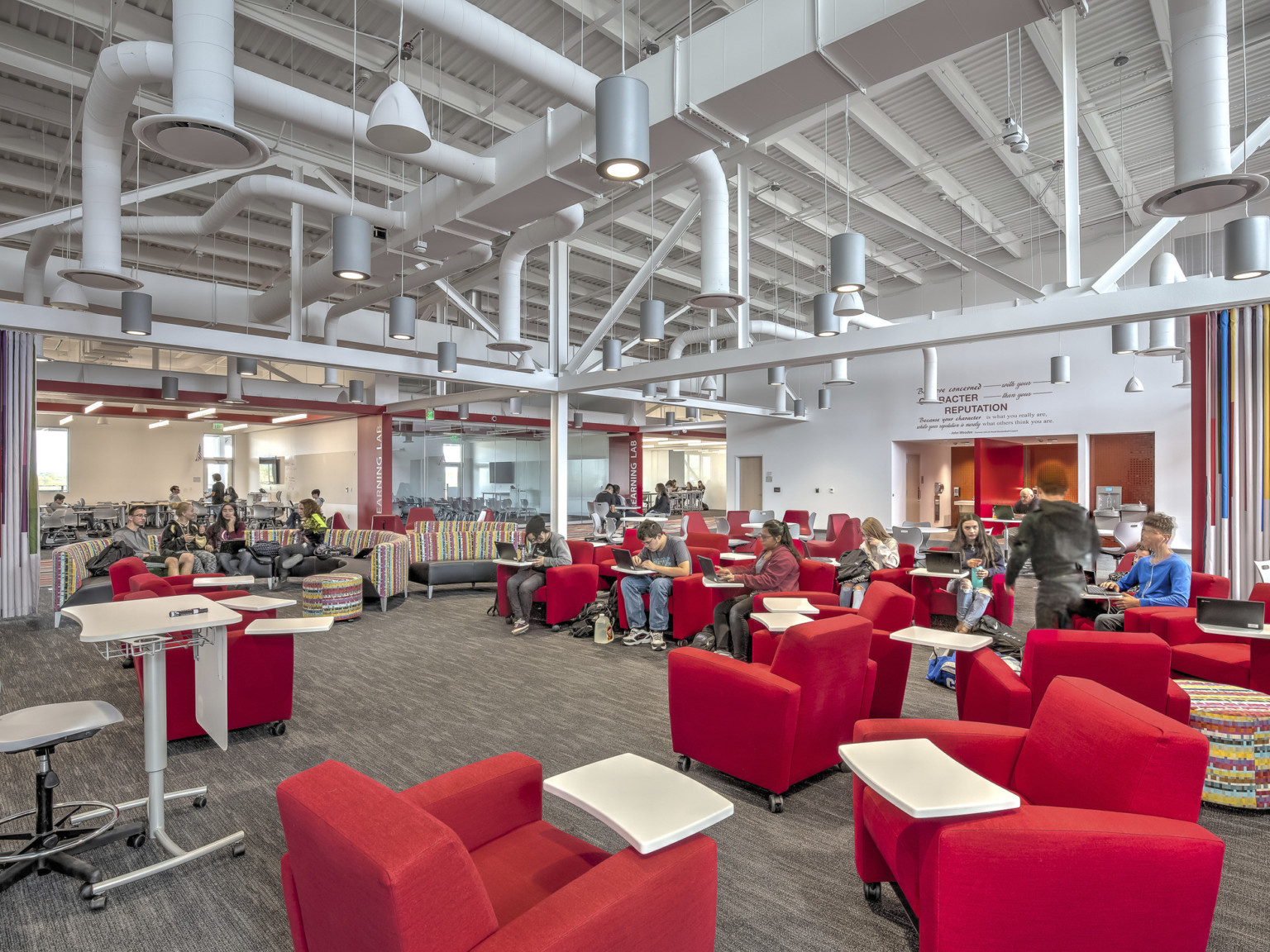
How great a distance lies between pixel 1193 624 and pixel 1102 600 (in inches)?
32.2

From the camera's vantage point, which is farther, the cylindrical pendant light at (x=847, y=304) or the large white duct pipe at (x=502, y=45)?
the cylindrical pendant light at (x=847, y=304)

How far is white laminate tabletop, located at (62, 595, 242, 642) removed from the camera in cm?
279

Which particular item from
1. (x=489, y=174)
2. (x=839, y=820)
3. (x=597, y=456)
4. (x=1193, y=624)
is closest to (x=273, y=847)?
(x=839, y=820)

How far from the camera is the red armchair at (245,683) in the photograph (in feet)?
13.4

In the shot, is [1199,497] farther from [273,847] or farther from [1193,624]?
[273,847]

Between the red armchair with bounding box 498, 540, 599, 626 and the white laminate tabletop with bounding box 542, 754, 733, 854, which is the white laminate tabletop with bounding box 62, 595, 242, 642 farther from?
the red armchair with bounding box 498, 540, 599, 626

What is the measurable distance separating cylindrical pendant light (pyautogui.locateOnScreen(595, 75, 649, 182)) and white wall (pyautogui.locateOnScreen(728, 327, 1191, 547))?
12508 millimetres

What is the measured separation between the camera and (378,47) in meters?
6.16

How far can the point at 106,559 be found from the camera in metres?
7.99

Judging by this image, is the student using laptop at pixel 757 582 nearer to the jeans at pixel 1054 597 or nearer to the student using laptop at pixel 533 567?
the jeans at pixel 1054 597

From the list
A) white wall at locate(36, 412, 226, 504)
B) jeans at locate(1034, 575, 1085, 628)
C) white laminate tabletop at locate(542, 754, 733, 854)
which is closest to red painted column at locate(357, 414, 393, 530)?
white wall at locate(36, 412, 226, 504)

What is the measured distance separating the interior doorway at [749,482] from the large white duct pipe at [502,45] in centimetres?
1482

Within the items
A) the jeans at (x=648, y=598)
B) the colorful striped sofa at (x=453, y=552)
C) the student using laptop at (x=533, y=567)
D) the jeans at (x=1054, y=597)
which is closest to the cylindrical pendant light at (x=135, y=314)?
the student using laptop at (x=533, y=567)

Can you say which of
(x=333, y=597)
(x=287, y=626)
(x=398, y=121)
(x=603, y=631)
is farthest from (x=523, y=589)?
(x=398, y=121)
